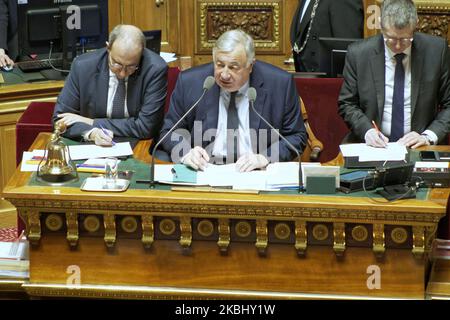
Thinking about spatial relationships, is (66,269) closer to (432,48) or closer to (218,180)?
(218,180)

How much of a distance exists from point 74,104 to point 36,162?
26.5 inches

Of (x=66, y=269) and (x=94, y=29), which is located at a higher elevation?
(x=94, y=29)

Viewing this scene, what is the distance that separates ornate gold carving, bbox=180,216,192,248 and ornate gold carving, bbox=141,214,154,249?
0.14 metres

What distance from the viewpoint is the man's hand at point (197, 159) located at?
195 inches

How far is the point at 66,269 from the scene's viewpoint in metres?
4.84

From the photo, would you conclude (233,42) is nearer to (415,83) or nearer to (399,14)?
(399,14)

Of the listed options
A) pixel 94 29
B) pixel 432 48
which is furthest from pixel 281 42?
pixel 432 48

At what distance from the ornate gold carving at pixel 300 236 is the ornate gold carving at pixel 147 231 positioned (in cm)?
66

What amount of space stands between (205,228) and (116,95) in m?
1.25

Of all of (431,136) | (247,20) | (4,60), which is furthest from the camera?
(247,20)

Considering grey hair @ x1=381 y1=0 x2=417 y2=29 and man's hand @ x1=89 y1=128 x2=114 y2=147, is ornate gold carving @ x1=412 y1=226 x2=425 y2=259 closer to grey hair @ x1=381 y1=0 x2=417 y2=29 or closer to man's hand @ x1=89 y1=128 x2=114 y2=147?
grey hair @ x1=381 y1=0 x2=417 y2=29

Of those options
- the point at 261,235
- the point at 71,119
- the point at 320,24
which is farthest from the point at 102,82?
the point at 320,24

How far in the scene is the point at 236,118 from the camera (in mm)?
5379

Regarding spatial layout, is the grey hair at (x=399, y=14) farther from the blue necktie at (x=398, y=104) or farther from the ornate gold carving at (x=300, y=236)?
the ornate gold carving at (x=300, y=236)
